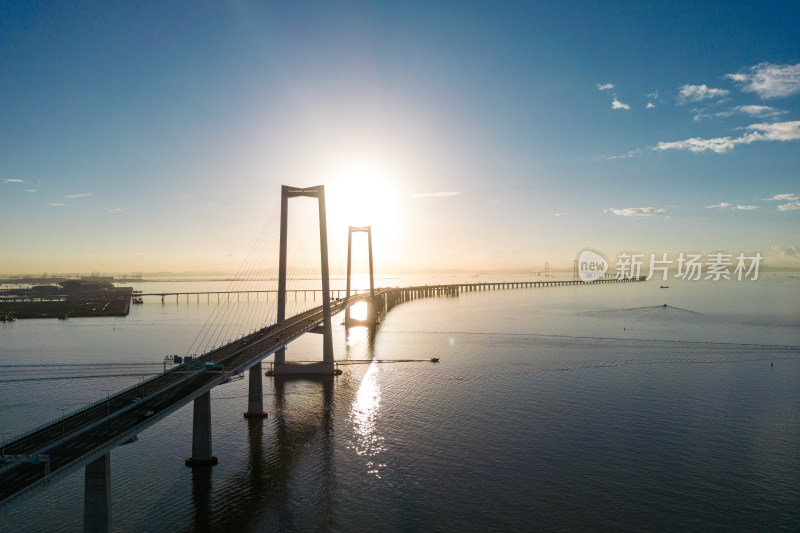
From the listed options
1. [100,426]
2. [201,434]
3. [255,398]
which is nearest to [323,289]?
[255,398]

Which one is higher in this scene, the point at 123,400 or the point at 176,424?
the point at 123,400

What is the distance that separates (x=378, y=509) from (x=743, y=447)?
29.5 metres

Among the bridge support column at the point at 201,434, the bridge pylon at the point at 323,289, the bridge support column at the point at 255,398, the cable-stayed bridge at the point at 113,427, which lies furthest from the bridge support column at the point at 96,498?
the bridge pylon at the point at 323,289

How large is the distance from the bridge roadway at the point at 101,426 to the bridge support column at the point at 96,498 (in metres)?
1.20

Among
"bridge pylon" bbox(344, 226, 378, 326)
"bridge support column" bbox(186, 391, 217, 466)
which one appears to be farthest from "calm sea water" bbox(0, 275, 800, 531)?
"bridge pylon" bbox(344, 226, 378, 326)

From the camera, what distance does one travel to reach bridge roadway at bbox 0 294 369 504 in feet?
67.8

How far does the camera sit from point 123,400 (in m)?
31.2

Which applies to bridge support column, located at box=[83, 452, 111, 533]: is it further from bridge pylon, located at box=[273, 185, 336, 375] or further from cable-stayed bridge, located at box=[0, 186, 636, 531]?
bridge pylon, located at box=[273, 185, 336, 375]

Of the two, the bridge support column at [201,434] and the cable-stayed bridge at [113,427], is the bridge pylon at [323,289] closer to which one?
the cable-stayed bridge at [113,427]

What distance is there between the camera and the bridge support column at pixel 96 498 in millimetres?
23344

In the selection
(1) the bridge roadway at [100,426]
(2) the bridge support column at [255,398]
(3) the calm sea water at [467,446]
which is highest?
(1) the bridge roadway at [100,426]

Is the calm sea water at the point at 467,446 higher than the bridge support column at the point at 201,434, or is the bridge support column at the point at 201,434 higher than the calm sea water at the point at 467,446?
the bridge support column at the point at 201,434

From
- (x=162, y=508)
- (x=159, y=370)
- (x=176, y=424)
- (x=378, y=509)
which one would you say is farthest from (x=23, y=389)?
(x=378, y=509)

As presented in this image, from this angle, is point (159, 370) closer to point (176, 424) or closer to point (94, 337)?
point (176, 424)
